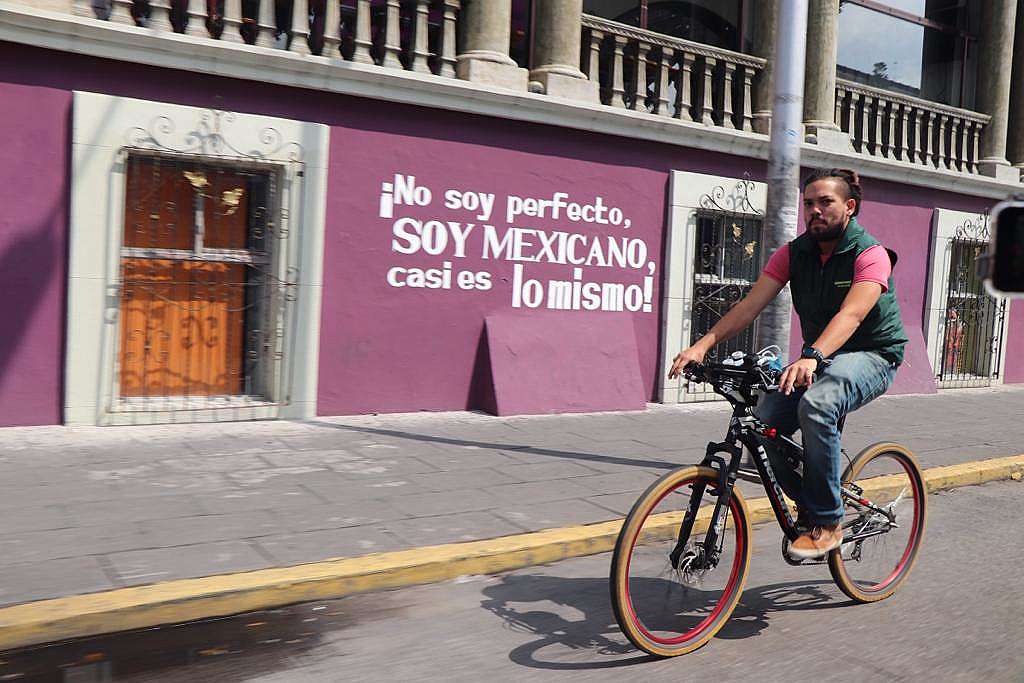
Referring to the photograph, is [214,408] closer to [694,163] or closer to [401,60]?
[401,60]

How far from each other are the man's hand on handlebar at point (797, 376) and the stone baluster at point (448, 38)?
6458 mm

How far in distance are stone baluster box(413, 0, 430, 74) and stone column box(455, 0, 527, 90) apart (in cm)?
41

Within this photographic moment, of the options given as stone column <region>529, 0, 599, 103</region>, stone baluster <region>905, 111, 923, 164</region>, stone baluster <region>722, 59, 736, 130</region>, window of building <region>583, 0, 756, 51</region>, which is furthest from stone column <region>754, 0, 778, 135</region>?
stone baluster <region>905, 111, 923, 164</region>

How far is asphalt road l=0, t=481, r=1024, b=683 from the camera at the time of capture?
3652 millimetres

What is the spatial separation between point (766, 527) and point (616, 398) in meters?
4.05

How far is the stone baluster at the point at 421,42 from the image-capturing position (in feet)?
30.1

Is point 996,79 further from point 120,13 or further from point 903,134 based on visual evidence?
point 120,13

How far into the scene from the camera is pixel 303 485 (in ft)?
20.1

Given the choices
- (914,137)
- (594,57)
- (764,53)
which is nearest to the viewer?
(594,57)

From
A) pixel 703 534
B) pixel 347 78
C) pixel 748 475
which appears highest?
pixel 347 78

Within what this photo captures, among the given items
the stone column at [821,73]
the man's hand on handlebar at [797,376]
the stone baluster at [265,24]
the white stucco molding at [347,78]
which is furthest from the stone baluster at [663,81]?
the man's hand on handlebar at [797,376]

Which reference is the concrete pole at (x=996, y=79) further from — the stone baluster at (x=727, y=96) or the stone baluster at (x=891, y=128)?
the stone baluster at (x=727, y=96)

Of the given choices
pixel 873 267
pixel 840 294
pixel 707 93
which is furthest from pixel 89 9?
pixel 707 93

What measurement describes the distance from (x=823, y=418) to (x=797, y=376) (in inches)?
15.0
